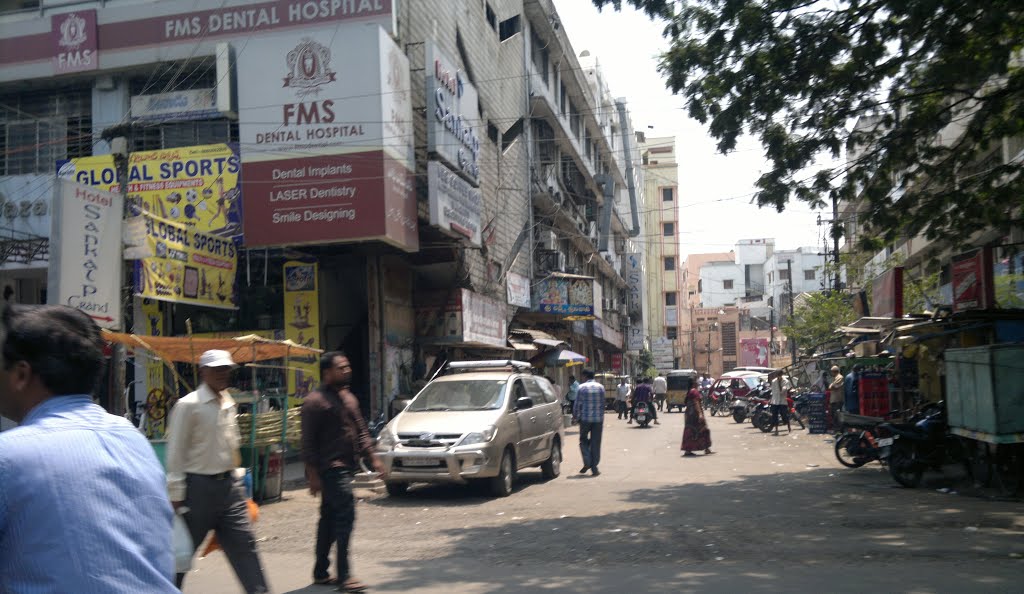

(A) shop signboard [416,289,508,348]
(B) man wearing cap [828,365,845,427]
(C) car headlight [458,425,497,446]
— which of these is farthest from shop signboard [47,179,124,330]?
(B) man wearing cap [828,365,845,427]

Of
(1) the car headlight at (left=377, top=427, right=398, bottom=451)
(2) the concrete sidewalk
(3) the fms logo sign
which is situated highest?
(3) the fms logo sign

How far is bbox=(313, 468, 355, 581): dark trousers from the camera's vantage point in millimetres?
6879

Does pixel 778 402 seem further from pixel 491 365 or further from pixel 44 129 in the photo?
pixel 44 129

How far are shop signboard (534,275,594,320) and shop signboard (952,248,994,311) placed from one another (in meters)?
19.8

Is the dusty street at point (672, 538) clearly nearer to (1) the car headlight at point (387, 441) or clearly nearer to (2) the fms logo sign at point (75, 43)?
(1) the car headlight at point (387, 441)

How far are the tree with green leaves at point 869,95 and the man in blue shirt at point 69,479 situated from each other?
9.60 metres

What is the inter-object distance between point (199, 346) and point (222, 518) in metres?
6.96

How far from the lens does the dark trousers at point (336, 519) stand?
688cm

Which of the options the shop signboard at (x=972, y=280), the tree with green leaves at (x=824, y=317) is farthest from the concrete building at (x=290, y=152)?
the tree with green leaves at (x=824, y=317)

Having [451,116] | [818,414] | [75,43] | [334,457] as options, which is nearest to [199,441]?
[334,457]

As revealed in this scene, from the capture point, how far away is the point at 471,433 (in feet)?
40.8

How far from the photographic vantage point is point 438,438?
490 inches

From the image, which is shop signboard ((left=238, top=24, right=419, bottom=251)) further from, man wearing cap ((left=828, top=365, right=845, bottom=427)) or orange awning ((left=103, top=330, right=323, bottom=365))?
man wearing cap ((left=828, top=365, right=845, bottom=427))

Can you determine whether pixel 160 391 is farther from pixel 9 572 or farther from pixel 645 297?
pixel 645 297
